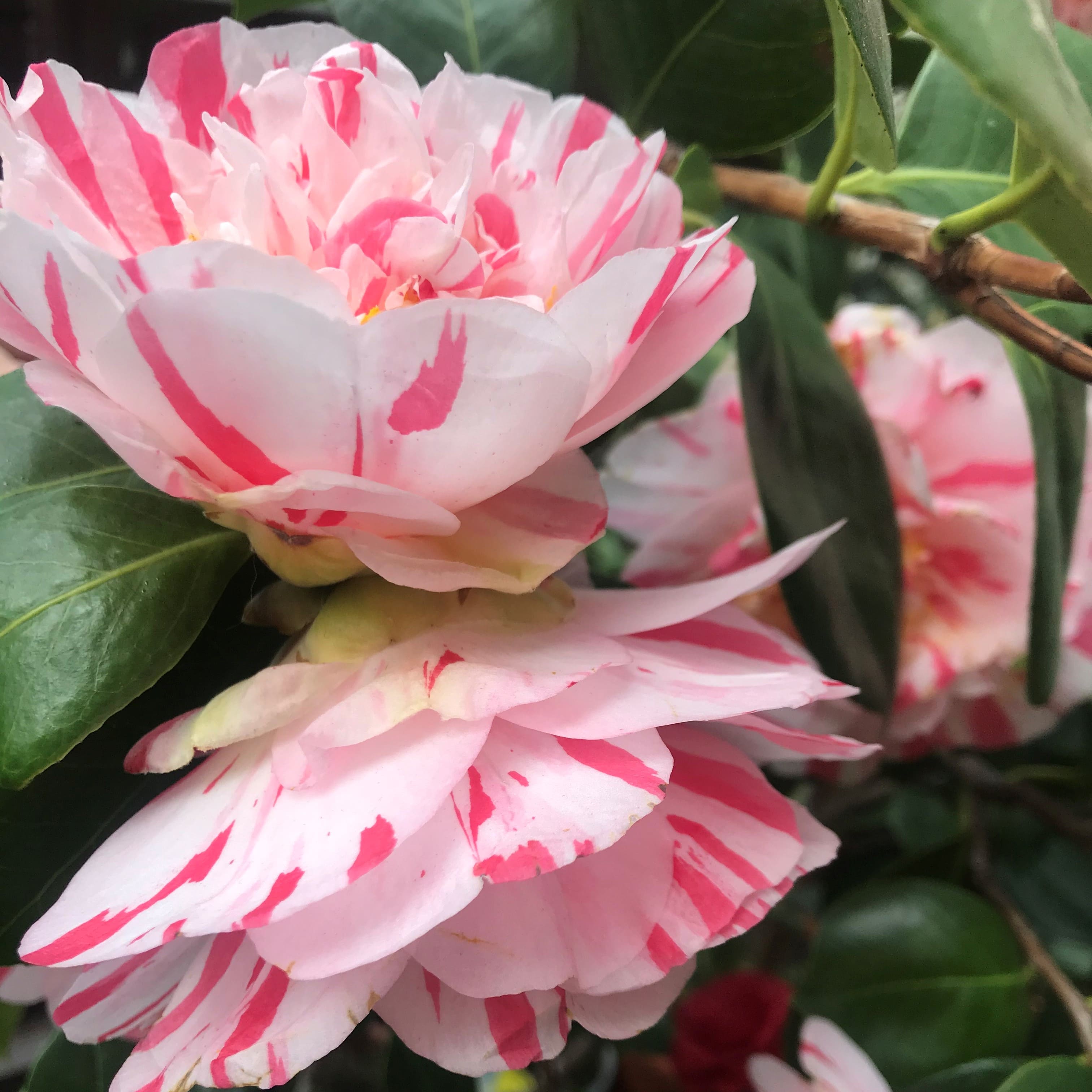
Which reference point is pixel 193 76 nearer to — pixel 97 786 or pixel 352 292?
pixel 352 292

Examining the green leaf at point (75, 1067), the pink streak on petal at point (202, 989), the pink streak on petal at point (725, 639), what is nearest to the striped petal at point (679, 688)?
the pink streak on petal at point (725, 639)

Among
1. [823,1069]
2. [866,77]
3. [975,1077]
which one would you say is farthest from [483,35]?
[975,1077]

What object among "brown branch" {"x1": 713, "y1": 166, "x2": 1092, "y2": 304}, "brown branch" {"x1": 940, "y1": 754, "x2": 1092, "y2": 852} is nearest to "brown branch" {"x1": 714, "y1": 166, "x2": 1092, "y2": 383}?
"brown branch" {"x1": 713, "y1": 166, "x2": 1092, "y2": 304}

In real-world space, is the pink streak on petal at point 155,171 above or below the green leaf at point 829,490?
above

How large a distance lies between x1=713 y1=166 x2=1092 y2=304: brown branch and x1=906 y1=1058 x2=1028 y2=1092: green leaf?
435 millimetres

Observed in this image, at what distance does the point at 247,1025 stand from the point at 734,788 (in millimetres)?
154

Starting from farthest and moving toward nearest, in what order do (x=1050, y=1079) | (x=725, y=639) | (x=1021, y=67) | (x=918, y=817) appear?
(x=918, y=817) → (x=1050, y=1079) → (x=725, y=639) → (x=1021, y=67)

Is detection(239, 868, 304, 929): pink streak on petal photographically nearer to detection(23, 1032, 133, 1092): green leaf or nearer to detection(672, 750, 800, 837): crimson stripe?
detection(672, 750, 800, 837): crimson stripe

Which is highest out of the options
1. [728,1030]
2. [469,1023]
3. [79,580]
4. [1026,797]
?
[79,580]

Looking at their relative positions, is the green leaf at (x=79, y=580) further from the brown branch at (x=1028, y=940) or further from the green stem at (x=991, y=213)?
the brown branch at (x=1028, y=940)

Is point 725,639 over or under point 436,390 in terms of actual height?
under

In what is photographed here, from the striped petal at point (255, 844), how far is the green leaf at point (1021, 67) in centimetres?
19

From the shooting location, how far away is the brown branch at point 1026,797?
73cm

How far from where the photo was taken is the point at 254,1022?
0.23 m
